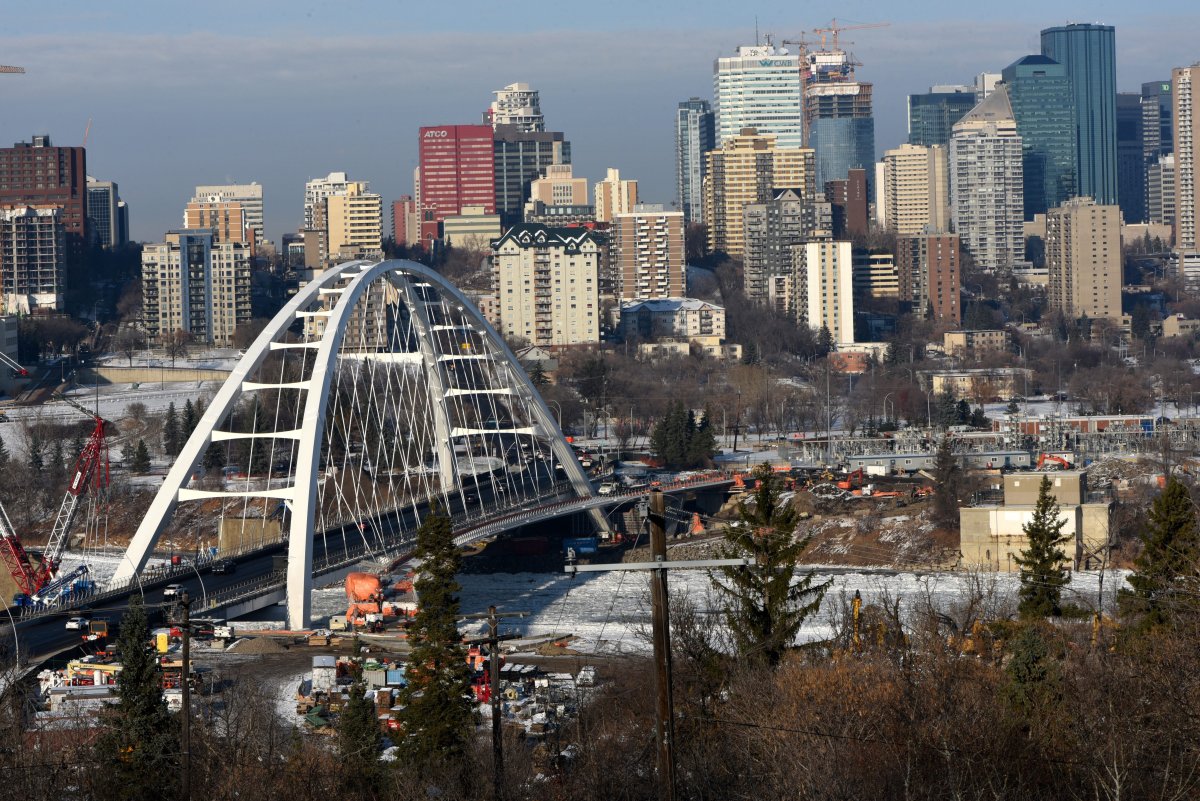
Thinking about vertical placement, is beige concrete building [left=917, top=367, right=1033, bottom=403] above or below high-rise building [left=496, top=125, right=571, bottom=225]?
below

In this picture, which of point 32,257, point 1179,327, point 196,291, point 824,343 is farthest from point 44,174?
point 1179,327

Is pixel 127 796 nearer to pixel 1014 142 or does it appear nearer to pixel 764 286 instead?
pixel 764 286

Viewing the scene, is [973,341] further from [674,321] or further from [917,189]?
[917,189]

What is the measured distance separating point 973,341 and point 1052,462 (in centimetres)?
5375

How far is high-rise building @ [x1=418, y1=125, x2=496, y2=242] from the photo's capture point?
166 metres

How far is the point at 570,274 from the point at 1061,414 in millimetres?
30669

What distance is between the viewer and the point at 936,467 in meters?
57.8

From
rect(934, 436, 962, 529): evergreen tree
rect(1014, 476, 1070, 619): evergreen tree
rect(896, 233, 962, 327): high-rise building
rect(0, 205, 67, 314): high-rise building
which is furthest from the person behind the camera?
rect(896, 233, 962, 327): high-rise building

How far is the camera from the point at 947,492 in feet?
171

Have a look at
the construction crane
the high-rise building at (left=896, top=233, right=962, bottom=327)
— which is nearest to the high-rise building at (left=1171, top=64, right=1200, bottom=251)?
the high-rise building at (left=896, top=233, right=962, bottom=327)

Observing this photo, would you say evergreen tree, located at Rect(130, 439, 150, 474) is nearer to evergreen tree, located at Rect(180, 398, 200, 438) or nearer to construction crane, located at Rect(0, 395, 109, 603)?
evergreen tree, located at Rect(180, 398, 200, 438)

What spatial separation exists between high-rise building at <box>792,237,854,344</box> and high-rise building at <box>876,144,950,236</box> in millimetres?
57247

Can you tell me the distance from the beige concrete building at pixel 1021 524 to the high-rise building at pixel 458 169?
120076mm

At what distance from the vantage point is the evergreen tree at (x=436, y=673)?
953 inches
